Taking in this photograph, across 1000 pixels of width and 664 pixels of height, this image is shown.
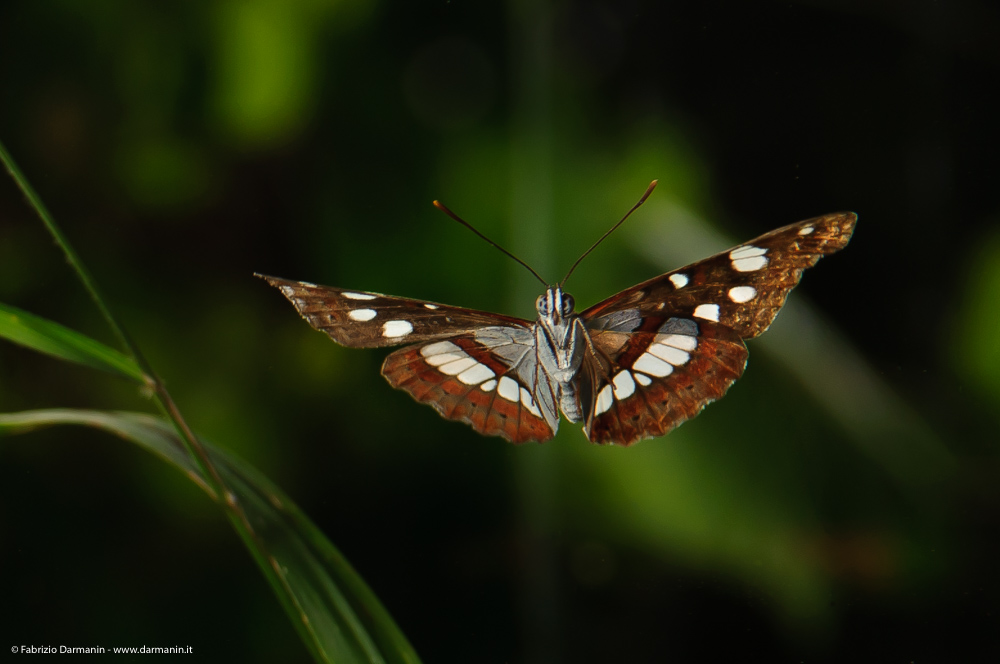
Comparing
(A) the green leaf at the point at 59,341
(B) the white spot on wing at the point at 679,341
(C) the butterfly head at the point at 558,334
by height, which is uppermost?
(B) the white spot on wing at the point at 679,341

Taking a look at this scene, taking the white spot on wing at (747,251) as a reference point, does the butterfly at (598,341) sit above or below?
below

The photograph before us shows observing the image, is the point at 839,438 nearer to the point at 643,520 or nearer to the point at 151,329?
the point at 643,520

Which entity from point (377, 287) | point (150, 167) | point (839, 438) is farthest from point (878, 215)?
point (150, 167)

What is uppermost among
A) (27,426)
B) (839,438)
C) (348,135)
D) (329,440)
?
(348,135)

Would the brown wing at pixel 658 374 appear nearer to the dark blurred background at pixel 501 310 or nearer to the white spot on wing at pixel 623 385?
the white spot on wing at pixel 623 385

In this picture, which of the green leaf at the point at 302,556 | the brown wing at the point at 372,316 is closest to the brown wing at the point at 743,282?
the brown wing at the point at 372,316

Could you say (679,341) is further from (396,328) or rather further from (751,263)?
(396,328)

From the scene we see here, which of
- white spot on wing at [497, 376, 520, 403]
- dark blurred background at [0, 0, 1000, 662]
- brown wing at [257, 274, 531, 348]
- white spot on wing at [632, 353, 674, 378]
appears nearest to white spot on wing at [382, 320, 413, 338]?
brown wing at [257, 274, 531, 348]

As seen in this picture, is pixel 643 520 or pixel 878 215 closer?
pixel 878 215
